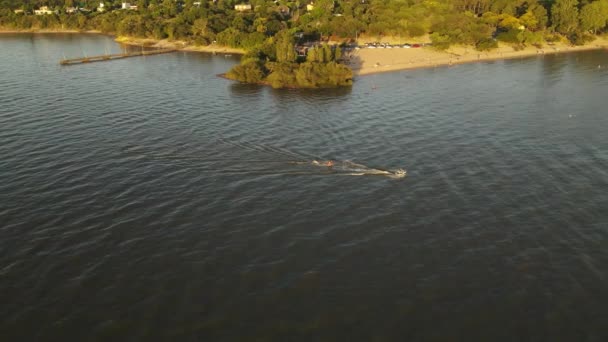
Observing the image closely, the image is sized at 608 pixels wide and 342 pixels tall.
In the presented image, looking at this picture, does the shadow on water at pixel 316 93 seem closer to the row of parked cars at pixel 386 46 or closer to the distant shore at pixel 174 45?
the row of parked cars at pixel 386 46

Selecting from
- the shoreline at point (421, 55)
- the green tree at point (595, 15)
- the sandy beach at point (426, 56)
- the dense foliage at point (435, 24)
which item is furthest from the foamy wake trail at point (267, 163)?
the green tree at point (595, 15)

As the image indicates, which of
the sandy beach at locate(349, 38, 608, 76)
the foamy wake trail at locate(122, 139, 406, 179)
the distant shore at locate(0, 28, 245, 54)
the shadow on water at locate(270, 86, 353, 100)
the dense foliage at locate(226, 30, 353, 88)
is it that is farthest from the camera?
the distant shore at locate(0, 28, 245, 54)

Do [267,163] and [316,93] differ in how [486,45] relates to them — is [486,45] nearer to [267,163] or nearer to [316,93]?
[316,93]

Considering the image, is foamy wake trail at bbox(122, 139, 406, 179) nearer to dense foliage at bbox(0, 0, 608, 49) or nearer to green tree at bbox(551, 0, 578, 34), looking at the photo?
dense foliage at bbox(0, 0, 608, 49)

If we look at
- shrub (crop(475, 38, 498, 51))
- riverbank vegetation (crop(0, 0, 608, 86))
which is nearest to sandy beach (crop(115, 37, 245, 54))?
riverbank vegetation (crop(0, 0, 608, 86))

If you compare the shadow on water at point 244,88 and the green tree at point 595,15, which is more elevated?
the green tree at point 595,15

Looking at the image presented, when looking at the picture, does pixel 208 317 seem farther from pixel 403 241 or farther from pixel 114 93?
pixel 114 93
